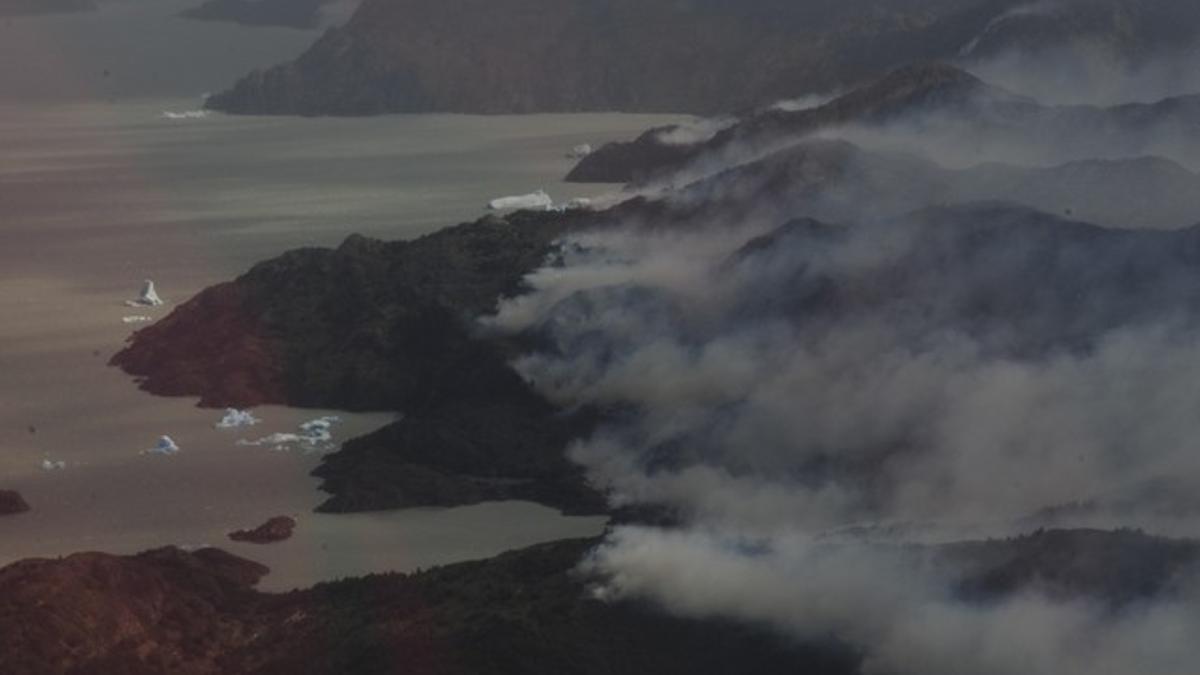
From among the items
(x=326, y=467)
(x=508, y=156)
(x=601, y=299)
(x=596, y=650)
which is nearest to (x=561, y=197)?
(x=508, y=156)

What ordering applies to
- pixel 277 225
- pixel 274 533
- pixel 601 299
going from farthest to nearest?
pixel 277 225 → pixel 601 299 → pixel 274 533

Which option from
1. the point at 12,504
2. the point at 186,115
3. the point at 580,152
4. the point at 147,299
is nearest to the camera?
the point at 12,504

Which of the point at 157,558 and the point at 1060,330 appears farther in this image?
the point at 1060,330

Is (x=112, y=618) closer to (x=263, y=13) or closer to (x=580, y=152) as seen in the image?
(x=580, y=152)

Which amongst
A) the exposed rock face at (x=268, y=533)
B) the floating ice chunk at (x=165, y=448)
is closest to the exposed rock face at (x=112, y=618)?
the exposed rock face at (x=268, y=533)

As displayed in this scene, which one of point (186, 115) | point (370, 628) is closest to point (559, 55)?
point (186, 115)

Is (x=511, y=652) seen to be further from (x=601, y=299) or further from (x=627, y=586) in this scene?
(x=601, y=299)
